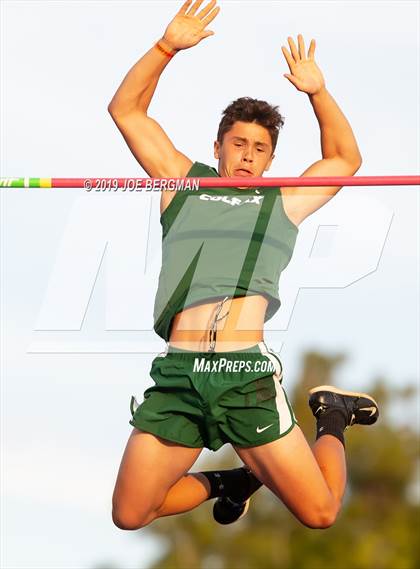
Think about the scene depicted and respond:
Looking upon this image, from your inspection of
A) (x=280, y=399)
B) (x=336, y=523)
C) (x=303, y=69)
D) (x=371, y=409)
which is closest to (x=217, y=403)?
(x=280, y=399)

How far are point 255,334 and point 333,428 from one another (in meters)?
1.11

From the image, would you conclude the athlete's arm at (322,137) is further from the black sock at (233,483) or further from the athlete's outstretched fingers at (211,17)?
the black sock at (233,483)

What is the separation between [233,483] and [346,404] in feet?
2.98

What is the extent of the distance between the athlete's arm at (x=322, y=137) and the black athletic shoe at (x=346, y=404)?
4.43 feet

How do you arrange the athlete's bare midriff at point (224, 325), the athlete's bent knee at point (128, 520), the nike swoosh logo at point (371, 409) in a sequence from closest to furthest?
1. the athlete's bare midriff at point (224, 325)
2. the athlete's bent knee at point (128, 520)
3. the nike swoosh logo at point (371, 409)

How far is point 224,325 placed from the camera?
380 inches

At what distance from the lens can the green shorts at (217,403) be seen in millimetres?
9539

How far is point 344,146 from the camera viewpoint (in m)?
10.0

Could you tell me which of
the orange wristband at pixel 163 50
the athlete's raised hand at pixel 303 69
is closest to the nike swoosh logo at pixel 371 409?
the athlete's raised hand at pixel 303 69

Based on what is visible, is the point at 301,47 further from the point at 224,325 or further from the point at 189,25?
the point at 224,325

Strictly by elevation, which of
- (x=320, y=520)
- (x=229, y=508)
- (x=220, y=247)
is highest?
(x=220, y=247)

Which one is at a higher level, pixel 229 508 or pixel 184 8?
pixel 184 8

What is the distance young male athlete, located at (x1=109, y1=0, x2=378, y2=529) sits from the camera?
377 inches

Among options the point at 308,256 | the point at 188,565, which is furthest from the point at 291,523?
the point at 308,256
